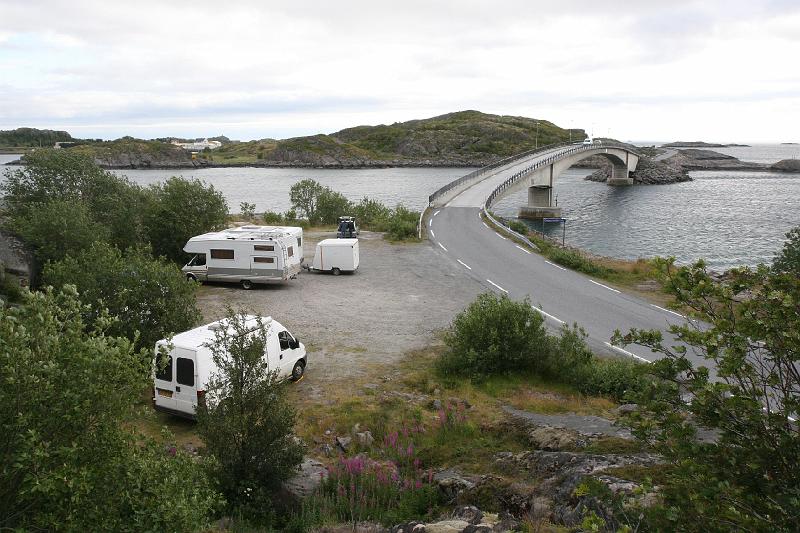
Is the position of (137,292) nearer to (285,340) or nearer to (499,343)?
(285,340)

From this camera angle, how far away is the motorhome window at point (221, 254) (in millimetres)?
26812

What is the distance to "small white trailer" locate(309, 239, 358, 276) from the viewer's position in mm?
29469

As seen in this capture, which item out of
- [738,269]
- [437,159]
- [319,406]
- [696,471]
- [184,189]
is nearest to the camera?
[696,471]

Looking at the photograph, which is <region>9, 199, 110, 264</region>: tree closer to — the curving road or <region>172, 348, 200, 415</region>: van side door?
<region>172, 348, 200, 415</region>: van side door

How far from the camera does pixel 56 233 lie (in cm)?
2388

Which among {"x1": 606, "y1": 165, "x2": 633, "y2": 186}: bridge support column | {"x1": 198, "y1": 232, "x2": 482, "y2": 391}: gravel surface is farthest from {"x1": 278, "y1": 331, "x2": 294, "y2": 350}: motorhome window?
{"x1": 606, "y1": 165, "x2": 633, "y2": 186}: bridge support column

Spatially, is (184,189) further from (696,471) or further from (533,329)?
(696,471)

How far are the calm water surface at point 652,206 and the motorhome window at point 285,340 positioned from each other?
121 feet

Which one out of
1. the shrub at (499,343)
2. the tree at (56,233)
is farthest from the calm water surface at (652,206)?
the tree at (56,233)

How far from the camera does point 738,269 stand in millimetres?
5598

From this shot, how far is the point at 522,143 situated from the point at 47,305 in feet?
610

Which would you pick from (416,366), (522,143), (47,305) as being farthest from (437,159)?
(47,305)

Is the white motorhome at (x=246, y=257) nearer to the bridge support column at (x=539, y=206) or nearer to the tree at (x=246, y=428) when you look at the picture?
the tree at (x=246, y=428)

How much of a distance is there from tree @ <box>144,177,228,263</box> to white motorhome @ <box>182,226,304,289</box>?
3.52 metres
